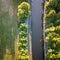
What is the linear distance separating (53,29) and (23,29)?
2.51 feet

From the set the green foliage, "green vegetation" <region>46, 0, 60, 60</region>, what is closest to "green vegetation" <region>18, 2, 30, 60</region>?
the green foliage

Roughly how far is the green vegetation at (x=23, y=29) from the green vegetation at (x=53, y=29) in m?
0.52

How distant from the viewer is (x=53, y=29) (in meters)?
3.89

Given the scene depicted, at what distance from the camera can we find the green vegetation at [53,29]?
3789 millimetres

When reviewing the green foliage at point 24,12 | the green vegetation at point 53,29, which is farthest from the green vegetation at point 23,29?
the green vegetation at point 53,29

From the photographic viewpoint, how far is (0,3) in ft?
1.80

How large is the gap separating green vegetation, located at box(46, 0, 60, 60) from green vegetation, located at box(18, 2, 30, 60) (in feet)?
1.70

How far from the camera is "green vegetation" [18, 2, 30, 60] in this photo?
4.05 meters

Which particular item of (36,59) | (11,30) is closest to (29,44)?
(36,59)

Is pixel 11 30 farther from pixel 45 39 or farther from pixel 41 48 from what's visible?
pixel 41 48

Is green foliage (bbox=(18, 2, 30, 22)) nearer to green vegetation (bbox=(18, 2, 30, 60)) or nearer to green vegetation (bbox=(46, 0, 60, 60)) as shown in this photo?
green vegetation (bbox=(18, 2, 30, 60))

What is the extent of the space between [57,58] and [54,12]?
100cm

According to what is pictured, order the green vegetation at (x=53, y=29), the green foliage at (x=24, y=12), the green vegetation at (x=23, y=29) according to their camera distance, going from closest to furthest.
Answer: the green vegetation at (x=53, y=29) < the green vegetation at (x=23, y=29) < the green foliage at (x=24, y=12)

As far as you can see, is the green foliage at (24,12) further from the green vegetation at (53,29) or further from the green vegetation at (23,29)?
the green vegetation at (53,29)
